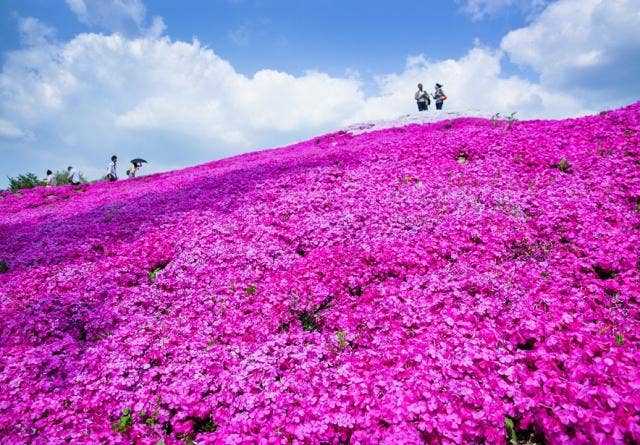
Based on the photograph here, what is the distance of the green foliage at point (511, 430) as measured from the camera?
570 cm

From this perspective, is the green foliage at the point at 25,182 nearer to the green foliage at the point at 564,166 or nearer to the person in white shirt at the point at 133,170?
the person in white shirt at the point at 133,170

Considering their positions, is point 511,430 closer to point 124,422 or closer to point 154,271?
point 124,422

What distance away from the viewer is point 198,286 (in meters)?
11.3

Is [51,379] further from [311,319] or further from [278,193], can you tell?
[278,193]

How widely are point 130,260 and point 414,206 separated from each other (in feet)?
32.3

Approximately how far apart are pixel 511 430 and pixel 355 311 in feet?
13.7

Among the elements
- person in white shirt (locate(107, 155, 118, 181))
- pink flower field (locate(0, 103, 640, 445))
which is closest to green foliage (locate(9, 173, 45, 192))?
person in white shirt (locate(107, 155, 118, 181))

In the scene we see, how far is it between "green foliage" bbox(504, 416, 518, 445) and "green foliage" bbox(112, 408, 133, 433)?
623 centimetres

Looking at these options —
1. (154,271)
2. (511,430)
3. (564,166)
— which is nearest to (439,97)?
(564,166)

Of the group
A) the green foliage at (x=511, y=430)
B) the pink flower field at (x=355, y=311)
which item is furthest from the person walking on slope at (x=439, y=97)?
the green foliage at (x=511, y=430)

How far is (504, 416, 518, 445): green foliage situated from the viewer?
18.7 ft

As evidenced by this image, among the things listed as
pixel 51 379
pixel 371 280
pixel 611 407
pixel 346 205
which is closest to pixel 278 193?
pixel 346 205

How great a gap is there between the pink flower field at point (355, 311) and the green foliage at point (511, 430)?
0.07 feet

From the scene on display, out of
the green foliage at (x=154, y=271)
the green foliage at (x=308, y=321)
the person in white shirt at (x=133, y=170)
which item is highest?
the person in white shirt at (x=133, y=170)
